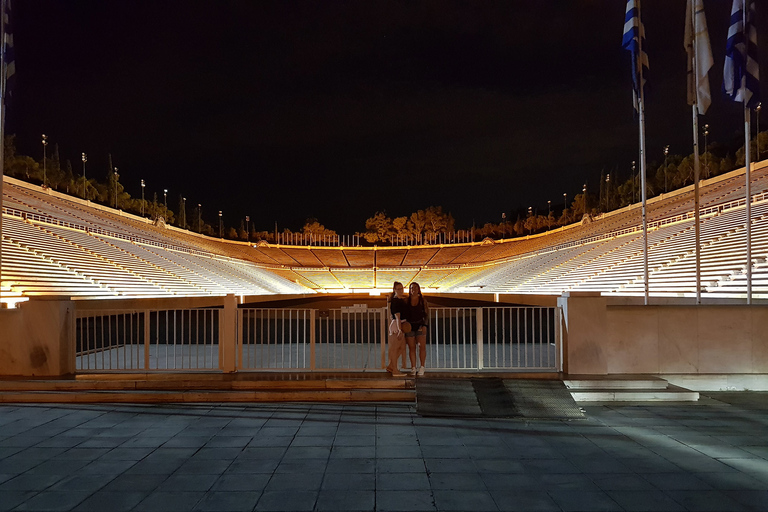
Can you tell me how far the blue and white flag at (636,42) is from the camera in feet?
39.7

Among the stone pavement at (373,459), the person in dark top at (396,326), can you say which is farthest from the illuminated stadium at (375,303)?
the stone pavement at (373,459)

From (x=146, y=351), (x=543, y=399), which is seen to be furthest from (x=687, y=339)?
(x=146, y=351)

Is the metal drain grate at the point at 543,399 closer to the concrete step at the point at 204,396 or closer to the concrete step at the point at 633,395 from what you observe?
the concrete step at the point at 633,395

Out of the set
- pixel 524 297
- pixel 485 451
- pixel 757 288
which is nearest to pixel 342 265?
pixel 524 297

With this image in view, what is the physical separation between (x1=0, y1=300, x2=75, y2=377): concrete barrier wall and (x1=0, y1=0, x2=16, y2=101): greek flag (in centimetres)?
497

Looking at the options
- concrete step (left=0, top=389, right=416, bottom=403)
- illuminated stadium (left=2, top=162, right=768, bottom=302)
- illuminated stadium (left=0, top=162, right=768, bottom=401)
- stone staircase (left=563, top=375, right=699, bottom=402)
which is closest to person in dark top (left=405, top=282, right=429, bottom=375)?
illuminated stadium (left=0, top=162, right=768, bottom=401)

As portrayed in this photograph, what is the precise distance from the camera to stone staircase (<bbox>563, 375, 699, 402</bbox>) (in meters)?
7.78

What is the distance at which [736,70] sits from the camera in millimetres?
10875

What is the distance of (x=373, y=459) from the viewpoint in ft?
17.0

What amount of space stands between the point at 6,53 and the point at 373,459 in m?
11.1

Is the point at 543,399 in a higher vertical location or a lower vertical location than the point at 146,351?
lower

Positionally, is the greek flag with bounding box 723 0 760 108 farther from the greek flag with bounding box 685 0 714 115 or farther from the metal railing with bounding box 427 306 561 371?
the metal railing with bounding box 427 306 561 371

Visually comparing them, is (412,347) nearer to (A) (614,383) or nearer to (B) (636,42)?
(A) (614,383)

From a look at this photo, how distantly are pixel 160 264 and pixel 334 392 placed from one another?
97.2 feet
